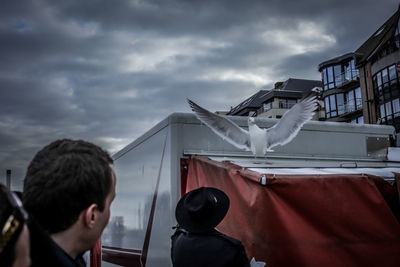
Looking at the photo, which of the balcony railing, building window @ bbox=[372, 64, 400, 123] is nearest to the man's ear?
building window @ bbox=[372, 64, 400, 123]

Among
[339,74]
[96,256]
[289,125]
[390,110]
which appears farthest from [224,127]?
[339,74]

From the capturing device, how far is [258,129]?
18.2 ft

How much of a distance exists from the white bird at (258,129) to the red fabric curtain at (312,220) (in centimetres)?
110

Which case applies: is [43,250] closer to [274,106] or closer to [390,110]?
[390,110]

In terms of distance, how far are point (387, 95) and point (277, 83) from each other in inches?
781

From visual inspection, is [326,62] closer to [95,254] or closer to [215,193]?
[95,254]

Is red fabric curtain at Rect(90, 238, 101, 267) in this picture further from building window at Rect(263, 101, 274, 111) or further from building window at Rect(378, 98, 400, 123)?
building window at Rect(263, 101, 274, 111)

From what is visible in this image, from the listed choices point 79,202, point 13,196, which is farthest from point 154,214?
point 13,196

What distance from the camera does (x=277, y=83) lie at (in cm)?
4697

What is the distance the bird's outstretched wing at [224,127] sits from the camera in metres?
5.44

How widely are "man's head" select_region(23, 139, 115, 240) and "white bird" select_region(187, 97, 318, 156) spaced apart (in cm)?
391

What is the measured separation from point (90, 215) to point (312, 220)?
9.97 ft

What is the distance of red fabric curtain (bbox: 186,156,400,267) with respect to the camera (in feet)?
12.6

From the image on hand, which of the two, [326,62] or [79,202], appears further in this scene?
[326,62]
